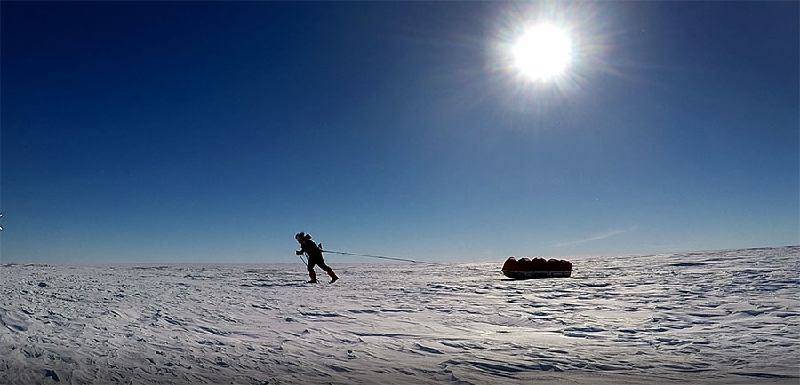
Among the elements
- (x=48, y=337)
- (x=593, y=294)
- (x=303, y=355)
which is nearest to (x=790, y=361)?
(x=303, y=355)

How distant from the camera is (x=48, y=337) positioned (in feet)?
15.1

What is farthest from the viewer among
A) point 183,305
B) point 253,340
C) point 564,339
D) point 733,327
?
point 183,305

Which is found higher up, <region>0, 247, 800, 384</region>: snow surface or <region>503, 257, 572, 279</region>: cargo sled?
<region>503, 257, 572, 279</region>: cargo sled

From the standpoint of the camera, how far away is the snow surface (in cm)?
412

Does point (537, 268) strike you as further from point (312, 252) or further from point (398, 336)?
point (398, 336)

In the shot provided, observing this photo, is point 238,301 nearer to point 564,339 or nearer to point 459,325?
point 459,325

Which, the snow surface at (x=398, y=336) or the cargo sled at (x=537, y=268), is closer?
the snow surface at (x=398, y=336)

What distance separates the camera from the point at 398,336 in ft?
19.6

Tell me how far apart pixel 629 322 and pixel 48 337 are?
7.51m

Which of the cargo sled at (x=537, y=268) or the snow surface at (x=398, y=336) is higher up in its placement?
the cargo sled at (x=537, y=268)

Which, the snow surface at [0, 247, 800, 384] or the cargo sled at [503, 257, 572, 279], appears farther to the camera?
the cargo sled at [503, 257, 572, 279]

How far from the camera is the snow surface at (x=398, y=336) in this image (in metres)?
4.12

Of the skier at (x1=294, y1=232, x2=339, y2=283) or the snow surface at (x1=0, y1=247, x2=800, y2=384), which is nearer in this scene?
the snow surface at (x1=0, y1=247, x2=800, y2=384)

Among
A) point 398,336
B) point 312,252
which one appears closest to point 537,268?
point 312,252
